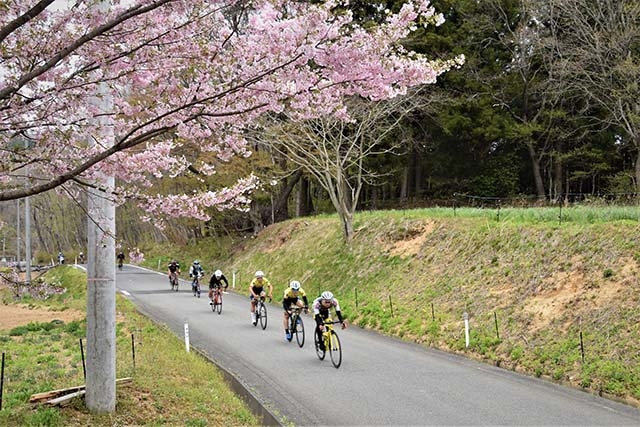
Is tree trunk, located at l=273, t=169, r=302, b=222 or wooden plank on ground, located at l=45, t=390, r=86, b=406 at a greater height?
tree trunk, located at l=273, t=169, r=302, b=222

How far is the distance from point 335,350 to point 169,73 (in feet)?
26.7

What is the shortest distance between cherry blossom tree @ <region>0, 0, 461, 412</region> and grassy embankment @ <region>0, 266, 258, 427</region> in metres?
1.78

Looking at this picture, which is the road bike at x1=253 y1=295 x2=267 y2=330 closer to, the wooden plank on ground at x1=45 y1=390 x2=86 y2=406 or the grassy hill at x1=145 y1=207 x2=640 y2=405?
the grassy hill at x1=145 y1=207 x2=640 y2=405

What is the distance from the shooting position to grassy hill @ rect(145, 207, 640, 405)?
36.6ft

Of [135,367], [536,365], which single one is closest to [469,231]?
[536,365]

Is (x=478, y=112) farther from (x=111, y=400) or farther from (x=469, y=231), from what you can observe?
(x=111, y=400)

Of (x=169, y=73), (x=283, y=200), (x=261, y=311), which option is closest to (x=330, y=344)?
(x=261, y=311)

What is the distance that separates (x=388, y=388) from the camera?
10.1m

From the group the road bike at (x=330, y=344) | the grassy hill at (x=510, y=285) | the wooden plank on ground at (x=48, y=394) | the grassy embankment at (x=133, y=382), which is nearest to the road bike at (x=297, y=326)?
the road bike at (x=330, y=344)

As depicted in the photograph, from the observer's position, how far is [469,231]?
778 inches

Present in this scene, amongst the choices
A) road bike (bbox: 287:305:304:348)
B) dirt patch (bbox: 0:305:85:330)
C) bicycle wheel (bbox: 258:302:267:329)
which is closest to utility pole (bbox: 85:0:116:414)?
road bike (bbox: 287:305:304:348)

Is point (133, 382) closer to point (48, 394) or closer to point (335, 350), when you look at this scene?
point (48, 394)

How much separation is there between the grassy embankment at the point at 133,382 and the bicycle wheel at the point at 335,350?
2389mm

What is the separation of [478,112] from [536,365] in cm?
2400
